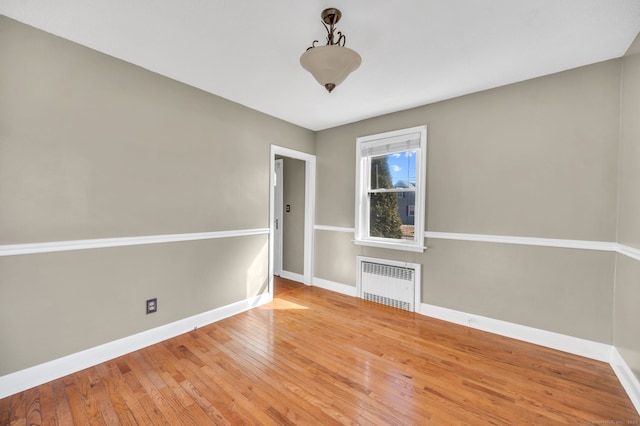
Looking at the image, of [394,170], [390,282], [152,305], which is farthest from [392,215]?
[152,305]

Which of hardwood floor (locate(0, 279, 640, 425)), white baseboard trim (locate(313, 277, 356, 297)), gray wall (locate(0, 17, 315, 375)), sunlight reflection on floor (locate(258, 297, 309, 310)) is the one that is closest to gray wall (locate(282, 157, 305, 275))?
white baseboard trim (locate(313, 277, 356, 297))

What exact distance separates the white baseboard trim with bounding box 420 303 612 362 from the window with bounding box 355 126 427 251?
801mm

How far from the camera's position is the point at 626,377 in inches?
77.5

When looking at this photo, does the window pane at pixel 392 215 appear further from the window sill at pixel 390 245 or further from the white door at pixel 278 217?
the white door at pixel 278 217

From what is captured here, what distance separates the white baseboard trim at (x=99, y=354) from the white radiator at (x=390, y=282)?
5.93 feet

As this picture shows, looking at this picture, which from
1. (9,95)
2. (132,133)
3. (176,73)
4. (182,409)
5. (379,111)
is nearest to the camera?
(182,409)

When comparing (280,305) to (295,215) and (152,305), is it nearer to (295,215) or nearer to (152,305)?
(152,305)

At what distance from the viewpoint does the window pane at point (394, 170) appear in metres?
3.47

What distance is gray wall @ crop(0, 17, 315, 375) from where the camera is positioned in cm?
190

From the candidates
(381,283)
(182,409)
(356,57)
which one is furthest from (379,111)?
(182,409)

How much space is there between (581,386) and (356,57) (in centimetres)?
292

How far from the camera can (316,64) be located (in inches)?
71.0

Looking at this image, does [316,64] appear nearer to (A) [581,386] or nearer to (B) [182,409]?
(B) [182,409]

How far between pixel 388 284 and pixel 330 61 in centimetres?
Answer: 279
